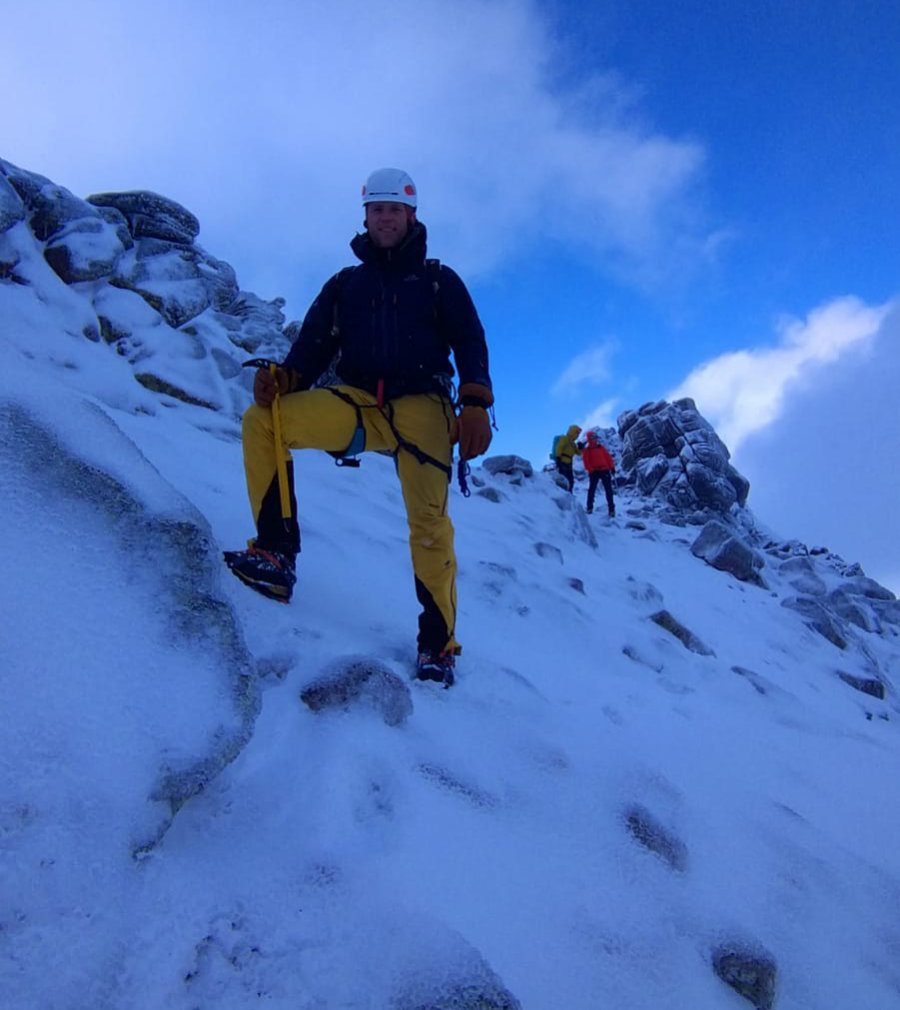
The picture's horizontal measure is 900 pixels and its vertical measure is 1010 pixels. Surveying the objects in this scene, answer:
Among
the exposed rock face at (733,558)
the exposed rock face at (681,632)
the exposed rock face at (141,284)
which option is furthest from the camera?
the exposed rock face at (733,558)

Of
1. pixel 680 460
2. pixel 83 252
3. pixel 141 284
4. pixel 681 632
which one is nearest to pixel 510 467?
pixel 681 632

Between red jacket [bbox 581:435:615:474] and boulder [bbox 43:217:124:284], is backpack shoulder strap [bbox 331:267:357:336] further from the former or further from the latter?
red jacket [bbox 581:435:615:474]

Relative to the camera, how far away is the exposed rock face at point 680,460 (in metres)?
24.1

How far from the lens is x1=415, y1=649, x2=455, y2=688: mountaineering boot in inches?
143

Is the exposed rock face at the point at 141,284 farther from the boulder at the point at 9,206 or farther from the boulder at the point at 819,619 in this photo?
the boulder at the point at 819,619

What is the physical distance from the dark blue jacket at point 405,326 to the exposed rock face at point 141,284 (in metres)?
6.97

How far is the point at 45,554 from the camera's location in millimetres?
2219

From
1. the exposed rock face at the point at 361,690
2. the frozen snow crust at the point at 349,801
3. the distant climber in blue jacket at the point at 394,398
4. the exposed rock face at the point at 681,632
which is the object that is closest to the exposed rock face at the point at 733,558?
the exposed rock face at the point at 681,632

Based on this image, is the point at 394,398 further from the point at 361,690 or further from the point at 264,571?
the point at 361,690

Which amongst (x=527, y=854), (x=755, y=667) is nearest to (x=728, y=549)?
(x=755, y=667)

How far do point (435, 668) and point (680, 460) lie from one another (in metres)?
24.6

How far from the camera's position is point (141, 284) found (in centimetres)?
1340

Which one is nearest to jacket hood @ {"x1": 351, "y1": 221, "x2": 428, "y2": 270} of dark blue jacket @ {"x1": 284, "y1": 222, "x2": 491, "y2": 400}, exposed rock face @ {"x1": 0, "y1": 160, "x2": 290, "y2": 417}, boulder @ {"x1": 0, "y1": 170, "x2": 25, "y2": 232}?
dark blue jacket @ {"x1": 284, "y1": 222, "x2": 491, "y2": 400}

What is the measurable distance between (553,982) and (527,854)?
0.50 meters
